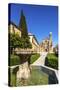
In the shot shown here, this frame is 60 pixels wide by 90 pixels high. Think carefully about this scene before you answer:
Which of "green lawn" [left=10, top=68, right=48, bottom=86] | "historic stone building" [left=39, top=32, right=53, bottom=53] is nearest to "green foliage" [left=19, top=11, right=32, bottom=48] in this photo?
"historic stone building" [left=39, top=32, right=53, bottom=53]

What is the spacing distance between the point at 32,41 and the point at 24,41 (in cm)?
7

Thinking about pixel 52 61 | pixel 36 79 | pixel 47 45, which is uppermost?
pixel 47 45

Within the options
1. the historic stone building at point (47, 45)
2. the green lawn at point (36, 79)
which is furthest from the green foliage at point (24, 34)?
the green lawn at point (36, 79)

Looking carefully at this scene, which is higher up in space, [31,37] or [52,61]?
[31,37]

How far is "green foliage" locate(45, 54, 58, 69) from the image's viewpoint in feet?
6.56

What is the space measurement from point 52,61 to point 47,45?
151mm

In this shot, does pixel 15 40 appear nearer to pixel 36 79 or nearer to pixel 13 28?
pixel 13 28

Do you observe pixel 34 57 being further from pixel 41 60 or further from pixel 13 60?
pixel 13 60

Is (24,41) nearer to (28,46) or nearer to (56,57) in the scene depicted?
(28,46)

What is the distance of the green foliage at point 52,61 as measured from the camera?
2.00 m

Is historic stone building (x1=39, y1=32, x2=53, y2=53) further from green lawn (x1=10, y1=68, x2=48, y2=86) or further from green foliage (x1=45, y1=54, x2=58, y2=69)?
green lawn (x1=10, y1=68, x2=48, y2=86)

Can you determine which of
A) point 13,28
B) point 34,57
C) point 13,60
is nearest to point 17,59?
point 13,60

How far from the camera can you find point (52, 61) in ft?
6.58

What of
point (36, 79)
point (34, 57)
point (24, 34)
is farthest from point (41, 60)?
point (24, 34)
